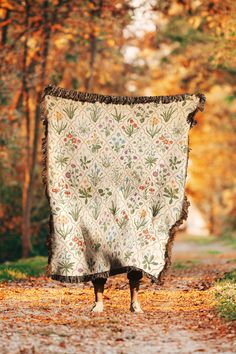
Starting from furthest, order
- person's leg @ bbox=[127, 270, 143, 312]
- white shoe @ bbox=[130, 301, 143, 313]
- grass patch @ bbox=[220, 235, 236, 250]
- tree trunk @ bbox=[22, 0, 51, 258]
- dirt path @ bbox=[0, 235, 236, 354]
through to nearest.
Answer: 1. grass patch @ bbox=[220, 235, 236, 250]
2. tree trunk @ bbox=[22, 0, 51, 258]
3. white shoe @ bbox=[130, 301, 143, 313]
4. person's leg @ bbox=[127, 270, 143, 312]
5. dirt path @ bbox=[0, 235, 236, 354]

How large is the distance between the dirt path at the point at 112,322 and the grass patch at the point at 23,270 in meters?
1.68

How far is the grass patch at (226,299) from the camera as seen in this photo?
9546mm

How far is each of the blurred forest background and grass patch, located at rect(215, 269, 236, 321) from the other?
527cm

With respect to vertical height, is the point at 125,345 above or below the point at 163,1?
below

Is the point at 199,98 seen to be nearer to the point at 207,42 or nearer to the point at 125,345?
the point at 125,345

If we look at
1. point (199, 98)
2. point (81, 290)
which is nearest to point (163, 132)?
point (199, 98)

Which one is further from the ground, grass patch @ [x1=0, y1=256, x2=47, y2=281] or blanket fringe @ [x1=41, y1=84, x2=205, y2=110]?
blanket fringe @ [x1=41, y1=84, x2=205, y2=110]

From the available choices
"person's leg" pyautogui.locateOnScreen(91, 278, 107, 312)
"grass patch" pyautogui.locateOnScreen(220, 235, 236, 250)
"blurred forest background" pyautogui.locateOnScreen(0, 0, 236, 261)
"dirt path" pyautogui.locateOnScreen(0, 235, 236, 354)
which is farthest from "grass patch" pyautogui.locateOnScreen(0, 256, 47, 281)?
"grass patch" pyautogui.locateOnScreen(220, 235, 236, 250)

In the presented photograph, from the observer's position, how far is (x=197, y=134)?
40.8 meters

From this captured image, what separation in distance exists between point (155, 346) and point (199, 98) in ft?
10.4

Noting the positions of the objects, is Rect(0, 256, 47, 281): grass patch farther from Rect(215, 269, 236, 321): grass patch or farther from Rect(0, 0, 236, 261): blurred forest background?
Rect(215, 269, 236, 321): grass patch

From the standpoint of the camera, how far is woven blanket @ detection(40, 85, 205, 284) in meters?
9.55

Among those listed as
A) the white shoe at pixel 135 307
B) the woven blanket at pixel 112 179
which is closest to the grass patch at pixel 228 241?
the white shoe at pixel 135 307

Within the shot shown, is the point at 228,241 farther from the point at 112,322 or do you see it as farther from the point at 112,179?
the point at 112,322
